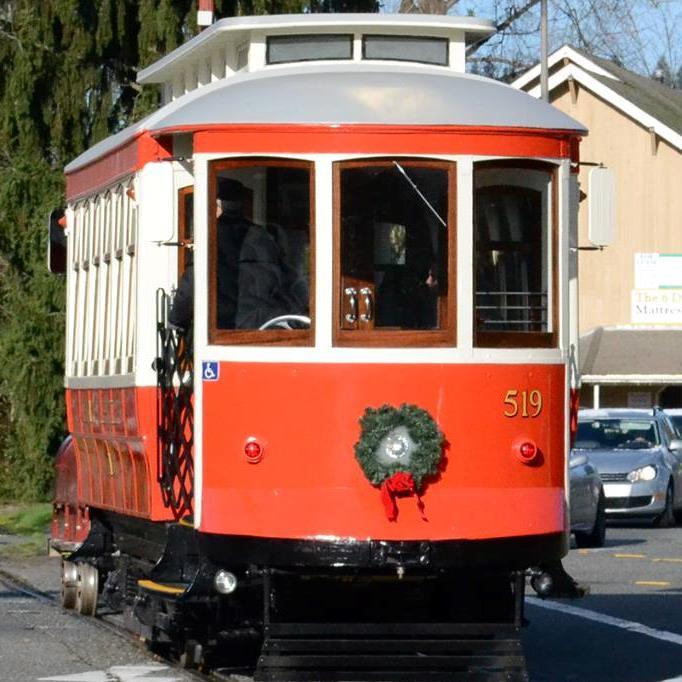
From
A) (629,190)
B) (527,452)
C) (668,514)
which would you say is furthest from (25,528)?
(629,190)

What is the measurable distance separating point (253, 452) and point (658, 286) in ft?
119

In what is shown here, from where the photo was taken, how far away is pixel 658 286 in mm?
46312

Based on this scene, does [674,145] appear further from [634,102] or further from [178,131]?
[178,131]

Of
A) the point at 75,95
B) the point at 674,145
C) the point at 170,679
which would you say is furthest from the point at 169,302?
the point at 674,145

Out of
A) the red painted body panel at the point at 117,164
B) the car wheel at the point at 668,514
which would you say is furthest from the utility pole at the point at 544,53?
the red painted body panel at the point at 117,164

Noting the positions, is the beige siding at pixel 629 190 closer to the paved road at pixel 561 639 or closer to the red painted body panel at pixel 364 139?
the paved road at pixel 561 639

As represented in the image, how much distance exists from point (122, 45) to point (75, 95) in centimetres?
93

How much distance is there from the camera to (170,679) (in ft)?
40.0

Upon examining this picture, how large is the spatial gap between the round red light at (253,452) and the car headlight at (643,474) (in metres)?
17.1

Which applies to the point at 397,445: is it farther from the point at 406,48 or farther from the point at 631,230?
the point at 631,230

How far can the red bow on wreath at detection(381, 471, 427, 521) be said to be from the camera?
10.7 m

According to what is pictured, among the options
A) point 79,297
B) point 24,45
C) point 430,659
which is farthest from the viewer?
point 24,45


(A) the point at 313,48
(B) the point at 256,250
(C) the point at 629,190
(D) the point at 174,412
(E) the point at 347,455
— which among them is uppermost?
(C) the point at 629,190

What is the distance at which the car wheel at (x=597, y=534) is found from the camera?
23.6 metres
